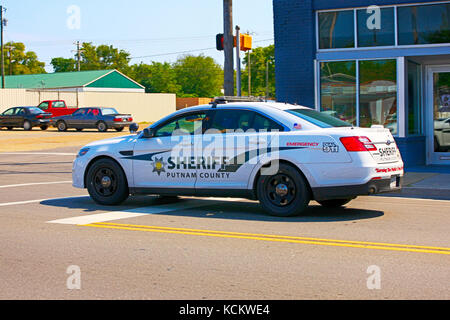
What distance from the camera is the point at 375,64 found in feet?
50.8

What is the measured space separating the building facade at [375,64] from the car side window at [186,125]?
6654 millimetres

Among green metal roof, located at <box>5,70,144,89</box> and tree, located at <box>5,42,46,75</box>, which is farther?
tree, located at <box>5,42,46,75</box>

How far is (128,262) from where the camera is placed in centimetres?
655

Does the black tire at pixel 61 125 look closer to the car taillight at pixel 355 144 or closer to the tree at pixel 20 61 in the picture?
the car taillight at pixel 355 144

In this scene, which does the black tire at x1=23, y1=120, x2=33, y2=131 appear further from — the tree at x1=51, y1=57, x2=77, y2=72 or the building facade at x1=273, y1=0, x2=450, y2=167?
the tree at x1=51, y1=57, x2=77, y2=72

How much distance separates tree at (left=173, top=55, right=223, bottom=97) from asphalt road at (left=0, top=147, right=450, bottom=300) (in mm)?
112247

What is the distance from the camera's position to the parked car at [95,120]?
39312mm

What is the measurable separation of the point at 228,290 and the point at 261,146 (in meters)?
4.02

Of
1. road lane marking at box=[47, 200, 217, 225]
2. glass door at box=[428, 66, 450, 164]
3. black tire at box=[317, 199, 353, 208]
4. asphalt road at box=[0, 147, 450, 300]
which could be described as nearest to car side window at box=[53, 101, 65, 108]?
glass door at box=[428, 66, 450, 164]

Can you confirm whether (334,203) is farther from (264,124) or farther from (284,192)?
(264,124)

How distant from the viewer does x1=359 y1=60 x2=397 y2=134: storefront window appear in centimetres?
1544

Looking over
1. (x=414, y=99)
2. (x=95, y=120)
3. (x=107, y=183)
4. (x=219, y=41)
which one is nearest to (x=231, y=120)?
(x=107, y=183)

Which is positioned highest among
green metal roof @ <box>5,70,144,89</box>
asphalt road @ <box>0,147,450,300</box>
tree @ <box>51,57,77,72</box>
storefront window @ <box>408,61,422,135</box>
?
tree @ <box>51,57,77,72</box>

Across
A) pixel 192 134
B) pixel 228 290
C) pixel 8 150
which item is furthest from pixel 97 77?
pixel 228 290
